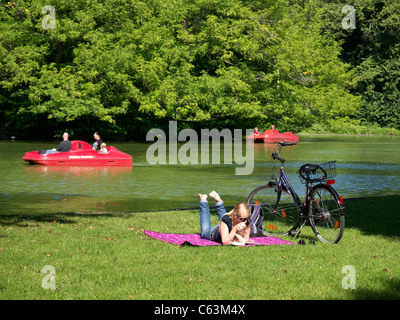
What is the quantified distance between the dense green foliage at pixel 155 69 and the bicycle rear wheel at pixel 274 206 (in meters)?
31.6

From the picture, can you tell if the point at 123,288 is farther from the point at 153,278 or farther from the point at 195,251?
the point at 195,251

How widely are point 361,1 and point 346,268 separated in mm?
68960

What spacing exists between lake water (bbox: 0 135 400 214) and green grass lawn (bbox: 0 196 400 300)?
4.41 metres

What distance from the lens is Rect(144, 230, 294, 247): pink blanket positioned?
30.4 ft

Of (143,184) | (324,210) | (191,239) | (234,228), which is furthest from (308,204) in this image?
(143,184)

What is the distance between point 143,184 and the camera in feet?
66.8

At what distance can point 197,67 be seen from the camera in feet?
172

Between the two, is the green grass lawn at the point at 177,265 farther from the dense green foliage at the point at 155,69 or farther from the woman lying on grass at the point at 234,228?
the dense green foliage at the point at 155,69

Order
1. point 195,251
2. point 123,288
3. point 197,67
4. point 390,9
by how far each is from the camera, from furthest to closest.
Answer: point 390,9, point 197,67, point 195,251, point 123,288

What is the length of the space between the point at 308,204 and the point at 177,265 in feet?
10.0

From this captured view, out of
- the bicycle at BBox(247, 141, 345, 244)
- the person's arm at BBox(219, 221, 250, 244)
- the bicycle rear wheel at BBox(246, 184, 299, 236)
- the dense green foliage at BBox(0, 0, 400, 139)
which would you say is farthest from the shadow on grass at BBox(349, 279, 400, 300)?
the dense green foliage at BBox(0, 0, 400, 139)

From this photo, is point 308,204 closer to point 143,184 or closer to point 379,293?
point 379,293

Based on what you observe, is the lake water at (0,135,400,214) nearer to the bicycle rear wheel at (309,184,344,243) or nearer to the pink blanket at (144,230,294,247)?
the pink blanket at (144,230,294,247)
